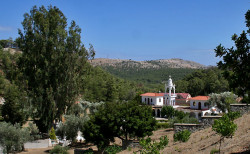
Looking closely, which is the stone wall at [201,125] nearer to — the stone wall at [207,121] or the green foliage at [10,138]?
the stone wall at [207,121]

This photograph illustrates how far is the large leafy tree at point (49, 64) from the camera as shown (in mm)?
21578

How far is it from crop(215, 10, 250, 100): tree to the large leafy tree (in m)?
17.2

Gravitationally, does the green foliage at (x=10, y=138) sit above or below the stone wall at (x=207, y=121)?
below

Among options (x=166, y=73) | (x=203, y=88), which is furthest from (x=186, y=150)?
(x=166, y=73)

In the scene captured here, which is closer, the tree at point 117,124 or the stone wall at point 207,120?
the stone wall at point 207,120

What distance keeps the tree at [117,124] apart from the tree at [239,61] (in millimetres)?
11189

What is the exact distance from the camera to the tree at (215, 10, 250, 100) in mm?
6539

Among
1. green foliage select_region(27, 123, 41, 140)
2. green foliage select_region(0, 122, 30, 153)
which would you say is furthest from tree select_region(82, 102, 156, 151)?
green foliage select_region(27, 123, 41, 140)

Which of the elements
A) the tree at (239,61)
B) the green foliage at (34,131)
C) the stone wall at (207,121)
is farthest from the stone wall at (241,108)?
the green foliage at (34,131)

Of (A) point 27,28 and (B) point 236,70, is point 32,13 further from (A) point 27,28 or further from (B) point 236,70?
(B) point 236,70

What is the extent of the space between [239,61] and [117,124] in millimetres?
12350

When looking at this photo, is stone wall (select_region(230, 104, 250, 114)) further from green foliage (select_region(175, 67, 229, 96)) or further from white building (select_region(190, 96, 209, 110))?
green foliage (select_region(175, 67, 229, 96))

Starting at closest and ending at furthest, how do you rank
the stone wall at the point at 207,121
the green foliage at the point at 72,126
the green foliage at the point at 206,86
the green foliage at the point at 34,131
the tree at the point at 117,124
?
the stone wall at the point at 207,121
the tree at the point at 117,124
the green foliage at the point at 72,126
the green foliage at the point at 34,131
the green foliage at the point at 206,86

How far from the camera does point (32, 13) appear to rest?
23.9 metres
